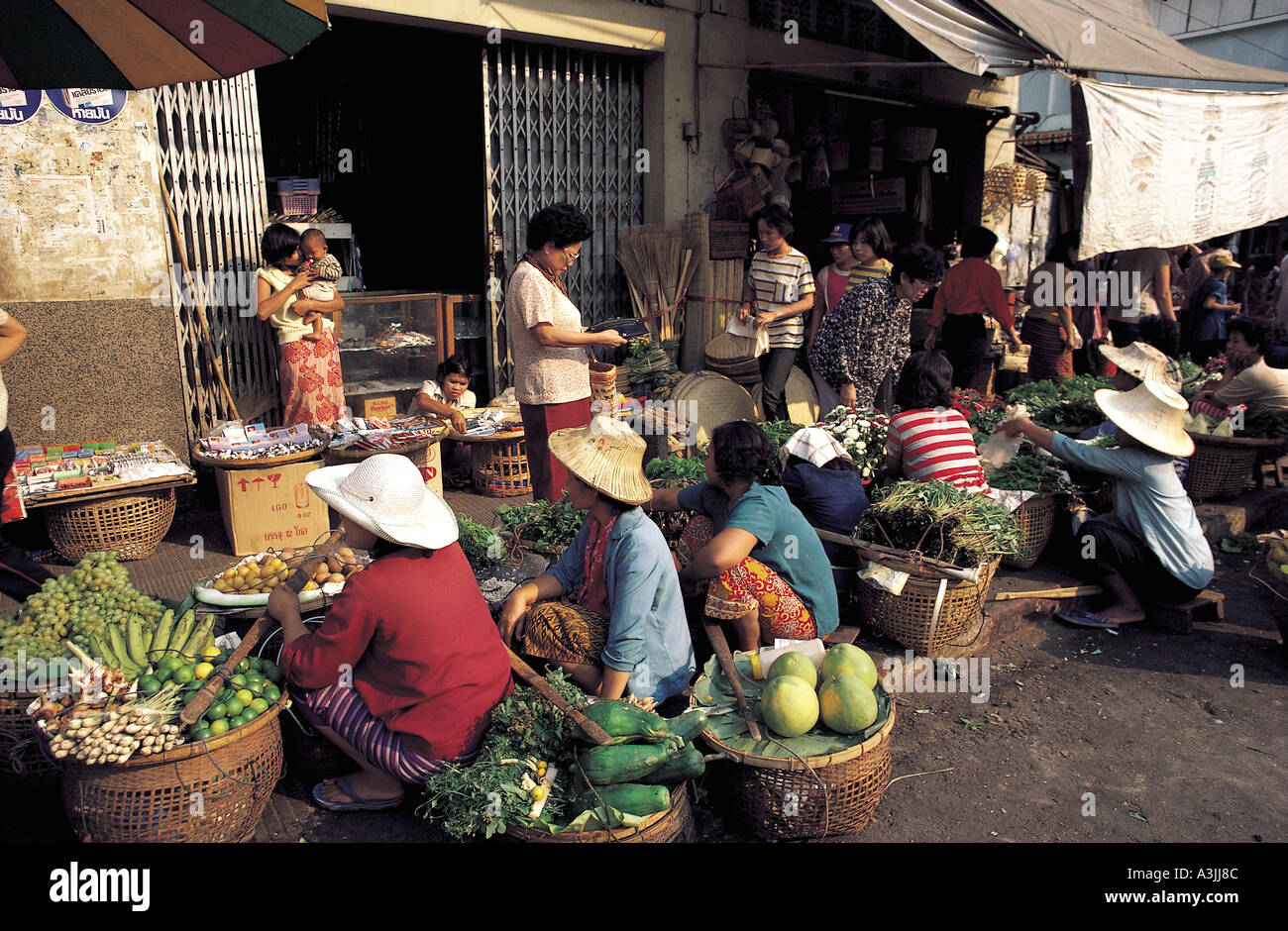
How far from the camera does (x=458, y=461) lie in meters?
7.16

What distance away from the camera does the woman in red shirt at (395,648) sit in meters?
2.91

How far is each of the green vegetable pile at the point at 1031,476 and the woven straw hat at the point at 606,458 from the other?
8.93 feet

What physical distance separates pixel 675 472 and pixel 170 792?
3155 mm

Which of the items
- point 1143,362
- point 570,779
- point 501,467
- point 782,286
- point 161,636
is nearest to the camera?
point 570,779

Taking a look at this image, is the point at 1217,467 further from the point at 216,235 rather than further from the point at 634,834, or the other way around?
the point at 216,235

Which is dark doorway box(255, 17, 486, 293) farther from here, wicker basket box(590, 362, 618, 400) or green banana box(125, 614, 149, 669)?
green banana box(125, 614, 149, 669)

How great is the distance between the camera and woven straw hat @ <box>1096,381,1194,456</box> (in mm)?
4539

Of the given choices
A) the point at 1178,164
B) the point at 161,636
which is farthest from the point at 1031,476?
the point at 161,636

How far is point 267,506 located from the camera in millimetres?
5469

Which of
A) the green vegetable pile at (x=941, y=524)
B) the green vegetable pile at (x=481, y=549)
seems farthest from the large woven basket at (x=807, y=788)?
the green vegetable pile at (x=481, y=549)

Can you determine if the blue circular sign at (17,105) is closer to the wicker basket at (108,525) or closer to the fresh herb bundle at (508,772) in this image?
the wicker basket at (108,525)

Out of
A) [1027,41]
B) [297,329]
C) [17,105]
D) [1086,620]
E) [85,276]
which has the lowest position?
[1086,620]

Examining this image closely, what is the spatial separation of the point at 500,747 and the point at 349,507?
945 millimetres

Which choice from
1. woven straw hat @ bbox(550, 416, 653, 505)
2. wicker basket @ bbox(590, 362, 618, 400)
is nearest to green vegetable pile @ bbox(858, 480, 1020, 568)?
woven straw hat @ bbox(550, 416, 653, 505)
